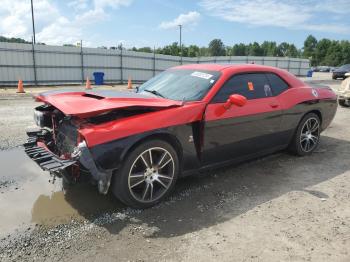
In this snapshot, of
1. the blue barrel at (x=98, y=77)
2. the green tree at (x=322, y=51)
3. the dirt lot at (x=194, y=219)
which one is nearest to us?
the dirt lot at (x=194, y=219)

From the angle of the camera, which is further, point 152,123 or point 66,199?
point 66,199

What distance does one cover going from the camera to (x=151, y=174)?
3826mm

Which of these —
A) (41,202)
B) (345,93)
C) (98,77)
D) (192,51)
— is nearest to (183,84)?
(41,202)

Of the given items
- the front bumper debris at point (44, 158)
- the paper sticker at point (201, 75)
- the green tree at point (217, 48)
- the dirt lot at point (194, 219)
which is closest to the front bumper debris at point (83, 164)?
the front bumper debris at point (44, 158)

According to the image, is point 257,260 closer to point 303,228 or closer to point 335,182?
point 303,228

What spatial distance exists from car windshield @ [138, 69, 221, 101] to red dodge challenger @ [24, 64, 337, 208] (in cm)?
1

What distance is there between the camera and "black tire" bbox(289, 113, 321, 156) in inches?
224

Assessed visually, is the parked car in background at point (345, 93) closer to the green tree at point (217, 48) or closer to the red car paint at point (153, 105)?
the red car paint at point (153, 105)

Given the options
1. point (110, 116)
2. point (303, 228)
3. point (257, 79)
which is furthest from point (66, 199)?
point (257, 79)

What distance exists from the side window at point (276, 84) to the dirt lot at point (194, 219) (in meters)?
1.18

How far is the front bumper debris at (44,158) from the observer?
3.44 metres

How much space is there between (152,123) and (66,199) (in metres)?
1.39

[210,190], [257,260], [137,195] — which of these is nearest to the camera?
[257,260]

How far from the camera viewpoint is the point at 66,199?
402cm
